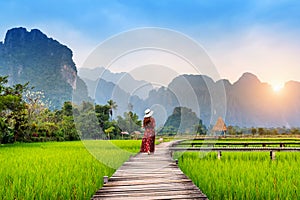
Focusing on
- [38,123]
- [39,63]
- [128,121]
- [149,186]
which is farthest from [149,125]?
[39,63]

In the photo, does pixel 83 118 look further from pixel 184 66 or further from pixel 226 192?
pixel 226 192

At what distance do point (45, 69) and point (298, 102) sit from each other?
91976mm

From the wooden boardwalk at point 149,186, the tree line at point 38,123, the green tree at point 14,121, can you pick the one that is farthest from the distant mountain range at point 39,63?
the wooden boardwalk at point 149,186

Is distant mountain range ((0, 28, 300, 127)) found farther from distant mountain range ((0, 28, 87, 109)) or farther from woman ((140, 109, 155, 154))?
woman ((140, 109, 155, 154))

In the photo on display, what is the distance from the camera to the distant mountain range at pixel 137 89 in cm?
895

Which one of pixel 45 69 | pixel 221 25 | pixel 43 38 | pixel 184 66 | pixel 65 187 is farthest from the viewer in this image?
pixel 43 38

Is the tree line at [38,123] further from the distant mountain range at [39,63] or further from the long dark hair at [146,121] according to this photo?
the distant mountain range at [39,63]

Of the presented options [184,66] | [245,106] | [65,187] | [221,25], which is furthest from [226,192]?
[245,106]

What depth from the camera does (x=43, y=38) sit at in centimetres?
8575

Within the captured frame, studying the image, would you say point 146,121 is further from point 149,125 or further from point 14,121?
point 14,121

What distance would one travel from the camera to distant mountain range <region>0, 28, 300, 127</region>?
29.4 ft

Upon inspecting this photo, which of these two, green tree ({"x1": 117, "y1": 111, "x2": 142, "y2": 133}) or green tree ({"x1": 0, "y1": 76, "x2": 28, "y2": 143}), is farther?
green tree ({"x1": 0, "y1": 76, "x2": 28, "y2": 143})

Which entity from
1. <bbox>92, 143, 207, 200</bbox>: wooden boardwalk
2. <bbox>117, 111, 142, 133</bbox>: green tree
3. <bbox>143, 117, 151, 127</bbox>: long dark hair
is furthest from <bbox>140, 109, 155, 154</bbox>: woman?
<bbox>117, 111, 142, 133</bbox>: green tree

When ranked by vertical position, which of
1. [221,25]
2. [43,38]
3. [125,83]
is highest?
[43,38]
